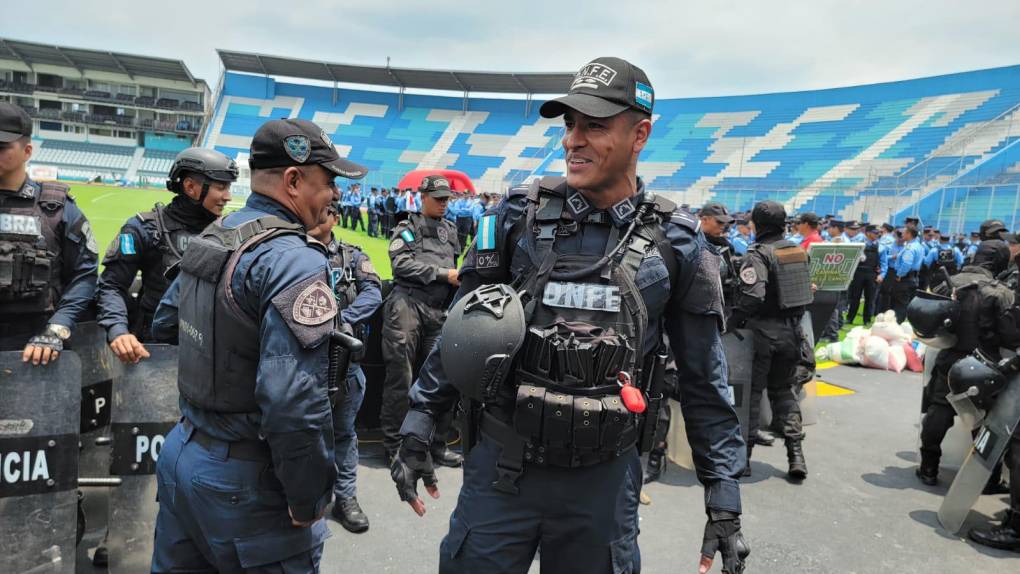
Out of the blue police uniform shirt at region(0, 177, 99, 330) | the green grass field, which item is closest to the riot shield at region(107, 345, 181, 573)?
the blue police uniform shirt at region(0, 177, 99, 330)

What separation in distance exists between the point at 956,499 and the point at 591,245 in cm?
379

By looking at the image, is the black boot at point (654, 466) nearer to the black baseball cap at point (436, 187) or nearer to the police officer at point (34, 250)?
the black baseball cap at point (436, 187)

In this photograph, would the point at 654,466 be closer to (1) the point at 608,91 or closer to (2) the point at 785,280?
(2) the point at 785,280

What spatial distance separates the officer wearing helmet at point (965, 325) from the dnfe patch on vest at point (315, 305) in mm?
4650

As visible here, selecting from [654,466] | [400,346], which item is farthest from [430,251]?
[654,466]

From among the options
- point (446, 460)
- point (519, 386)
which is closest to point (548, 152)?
point (446, 460)

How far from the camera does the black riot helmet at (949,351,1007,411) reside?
4141 mm

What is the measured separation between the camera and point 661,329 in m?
2.15

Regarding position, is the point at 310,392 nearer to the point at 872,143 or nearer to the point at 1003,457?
the point at 1003,457

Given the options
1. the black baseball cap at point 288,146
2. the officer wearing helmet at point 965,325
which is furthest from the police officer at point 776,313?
the black baseball cap at point 288,146

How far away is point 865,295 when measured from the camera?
12961 mm

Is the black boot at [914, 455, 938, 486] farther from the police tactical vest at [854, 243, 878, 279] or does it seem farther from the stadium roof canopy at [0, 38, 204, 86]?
the stadium roof canopy at [0, 38, 204, 86]

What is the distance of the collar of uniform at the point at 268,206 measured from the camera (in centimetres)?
211

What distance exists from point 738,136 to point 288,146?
39740 mm
